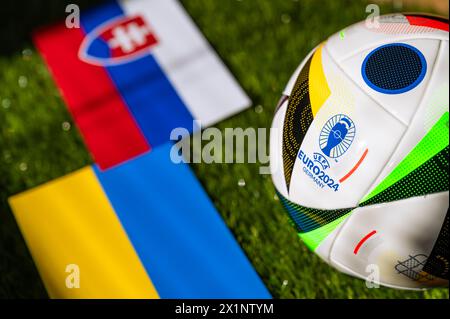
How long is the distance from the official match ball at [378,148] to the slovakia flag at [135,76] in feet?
5.45

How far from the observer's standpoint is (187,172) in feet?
14.2

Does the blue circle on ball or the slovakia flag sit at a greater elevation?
the slovakia flag

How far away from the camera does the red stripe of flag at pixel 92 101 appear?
4.54m

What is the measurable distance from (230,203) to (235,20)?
2.04 m

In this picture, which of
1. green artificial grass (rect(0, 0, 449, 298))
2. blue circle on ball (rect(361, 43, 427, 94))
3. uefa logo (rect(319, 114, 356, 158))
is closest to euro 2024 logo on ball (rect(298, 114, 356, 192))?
uefa logo (rect(319, 114, 356, 158))

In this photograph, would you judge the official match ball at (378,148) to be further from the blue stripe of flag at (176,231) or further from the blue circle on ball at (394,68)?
the blue stripe of flag at (176,231)

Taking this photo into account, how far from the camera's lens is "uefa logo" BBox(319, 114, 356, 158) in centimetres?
278

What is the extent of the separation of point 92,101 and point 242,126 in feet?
4.51

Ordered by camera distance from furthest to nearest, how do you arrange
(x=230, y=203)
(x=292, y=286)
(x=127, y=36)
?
(x=127, y=36)
(x=230, y=203)
(x=292, y=286)

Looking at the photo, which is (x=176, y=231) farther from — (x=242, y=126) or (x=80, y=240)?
(x=242, y=126)

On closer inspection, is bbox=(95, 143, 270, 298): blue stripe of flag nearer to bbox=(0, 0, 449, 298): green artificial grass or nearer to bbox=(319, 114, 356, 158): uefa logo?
bbox=(0, 0, 449, 298): green artificial grass
